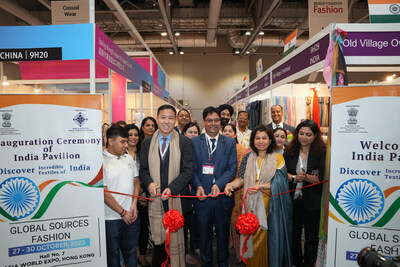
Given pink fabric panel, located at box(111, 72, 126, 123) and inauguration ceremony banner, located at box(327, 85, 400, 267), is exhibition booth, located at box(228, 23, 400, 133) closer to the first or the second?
inauguration ceremony banner, located at box(327, 85, 400, 267)

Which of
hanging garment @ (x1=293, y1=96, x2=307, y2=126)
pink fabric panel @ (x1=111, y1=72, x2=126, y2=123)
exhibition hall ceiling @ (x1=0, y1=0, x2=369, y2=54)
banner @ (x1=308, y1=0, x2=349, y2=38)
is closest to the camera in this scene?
banner @ (x1=308, y1=0, x2=349, y2=38)

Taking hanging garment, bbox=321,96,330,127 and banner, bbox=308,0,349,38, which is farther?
hanging garment, bbox=321,96,330,127

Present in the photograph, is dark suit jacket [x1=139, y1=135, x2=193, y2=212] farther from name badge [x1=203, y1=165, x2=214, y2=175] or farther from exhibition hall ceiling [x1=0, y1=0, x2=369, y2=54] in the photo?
exhibition hall ceiling [x1=0, y1=0, x2=369, y2=54]

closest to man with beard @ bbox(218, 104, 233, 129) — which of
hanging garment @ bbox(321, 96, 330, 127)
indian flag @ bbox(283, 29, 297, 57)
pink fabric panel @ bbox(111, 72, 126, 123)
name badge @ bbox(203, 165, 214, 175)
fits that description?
indian flag @ bbox(283, 29, 297, 57)

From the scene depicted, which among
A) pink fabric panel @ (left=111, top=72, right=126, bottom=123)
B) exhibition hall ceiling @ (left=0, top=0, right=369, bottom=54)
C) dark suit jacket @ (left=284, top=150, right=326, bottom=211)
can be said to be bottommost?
dark suit jacket @ (left=284, top=150, right=326, bottom=211)

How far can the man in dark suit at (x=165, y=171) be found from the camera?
8.13ft

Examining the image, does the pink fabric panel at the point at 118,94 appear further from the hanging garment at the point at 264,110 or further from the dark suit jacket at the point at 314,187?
the dark suit jacket at the point at 314,187

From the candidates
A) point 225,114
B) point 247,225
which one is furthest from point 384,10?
point 225,114

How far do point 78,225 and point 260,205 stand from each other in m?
1.68

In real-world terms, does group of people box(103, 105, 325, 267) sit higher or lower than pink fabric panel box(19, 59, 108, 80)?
lower

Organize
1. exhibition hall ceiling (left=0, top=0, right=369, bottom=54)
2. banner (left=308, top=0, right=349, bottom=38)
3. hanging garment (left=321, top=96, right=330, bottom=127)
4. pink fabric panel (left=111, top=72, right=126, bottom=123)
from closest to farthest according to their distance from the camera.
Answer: banner (left=308, top=0, right=349, bottom=38) → pink fabric panel (left=111, top=72, right=126, bottom=123) → hanging garment (left=321, top=96, right=330, bottom=127) → exhibition hall ceiling (left=0, top=0, right=369, bottom=54)

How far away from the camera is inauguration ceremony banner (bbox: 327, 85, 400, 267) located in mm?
1974

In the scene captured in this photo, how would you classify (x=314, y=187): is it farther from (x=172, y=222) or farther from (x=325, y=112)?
(x=325, y=112)

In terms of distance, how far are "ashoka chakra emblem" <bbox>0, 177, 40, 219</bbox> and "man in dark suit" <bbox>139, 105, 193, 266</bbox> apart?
905 millimetres
